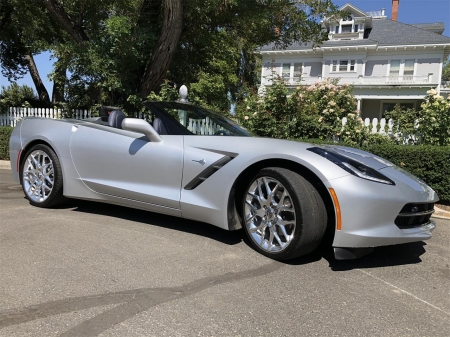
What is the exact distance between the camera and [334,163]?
3.05 metres

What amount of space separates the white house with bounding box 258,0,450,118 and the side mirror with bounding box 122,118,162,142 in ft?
71.5

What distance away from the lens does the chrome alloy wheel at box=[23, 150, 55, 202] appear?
4.62 m

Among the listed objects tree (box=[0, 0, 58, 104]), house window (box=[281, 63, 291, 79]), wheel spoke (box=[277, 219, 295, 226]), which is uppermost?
house window (box=[281, 63, 291, 79])

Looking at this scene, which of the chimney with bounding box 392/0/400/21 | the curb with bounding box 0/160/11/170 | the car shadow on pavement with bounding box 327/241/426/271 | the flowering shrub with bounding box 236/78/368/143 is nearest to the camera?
the car shadow on pavement with bounding box 327/241/426/271

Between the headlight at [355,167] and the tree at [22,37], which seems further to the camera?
the tree at [22,37]

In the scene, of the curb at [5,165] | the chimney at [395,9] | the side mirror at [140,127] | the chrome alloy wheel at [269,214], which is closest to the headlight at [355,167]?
the chrome alloy wheel at [269,214]

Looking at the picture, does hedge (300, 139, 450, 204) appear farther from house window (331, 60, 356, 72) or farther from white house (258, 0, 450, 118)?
house window (331, 60, 356, 72)

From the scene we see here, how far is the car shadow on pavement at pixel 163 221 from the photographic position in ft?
12.8

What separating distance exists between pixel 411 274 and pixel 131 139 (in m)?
2.95

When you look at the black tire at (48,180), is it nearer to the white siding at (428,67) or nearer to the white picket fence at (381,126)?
the white picket fence at (381,126)

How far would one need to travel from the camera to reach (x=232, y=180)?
11.2 feet

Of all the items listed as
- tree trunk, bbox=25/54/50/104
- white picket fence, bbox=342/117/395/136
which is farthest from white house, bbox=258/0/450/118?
white picket fence, bbox=342/117/395/136

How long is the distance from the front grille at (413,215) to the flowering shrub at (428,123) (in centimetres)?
399

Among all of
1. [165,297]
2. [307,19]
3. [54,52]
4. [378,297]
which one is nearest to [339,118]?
[307,19]
